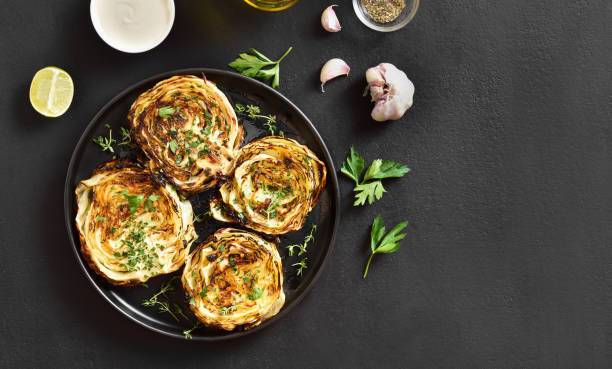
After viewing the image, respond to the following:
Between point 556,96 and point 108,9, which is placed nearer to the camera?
point 108,9

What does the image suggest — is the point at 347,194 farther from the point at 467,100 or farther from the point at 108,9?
the point at 108,9

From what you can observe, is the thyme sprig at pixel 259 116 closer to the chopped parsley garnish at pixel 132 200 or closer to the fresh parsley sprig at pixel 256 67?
the fresh parsley sprig at pixel 256 67

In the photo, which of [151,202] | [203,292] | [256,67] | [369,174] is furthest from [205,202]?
[369,174]

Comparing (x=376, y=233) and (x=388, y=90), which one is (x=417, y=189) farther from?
(x=388, y=90)

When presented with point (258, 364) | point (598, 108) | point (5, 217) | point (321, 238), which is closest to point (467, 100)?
point (598, 108)

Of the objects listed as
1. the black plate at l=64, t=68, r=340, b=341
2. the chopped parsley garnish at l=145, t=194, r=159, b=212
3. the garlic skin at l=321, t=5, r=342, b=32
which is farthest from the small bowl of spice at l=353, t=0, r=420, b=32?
the chopped parsley garnish at l=145, t=194, r=159, b=212

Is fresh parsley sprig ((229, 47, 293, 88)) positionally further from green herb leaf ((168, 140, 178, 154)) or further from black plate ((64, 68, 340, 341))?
green herb leaf ((168, 140, 178, 154))
